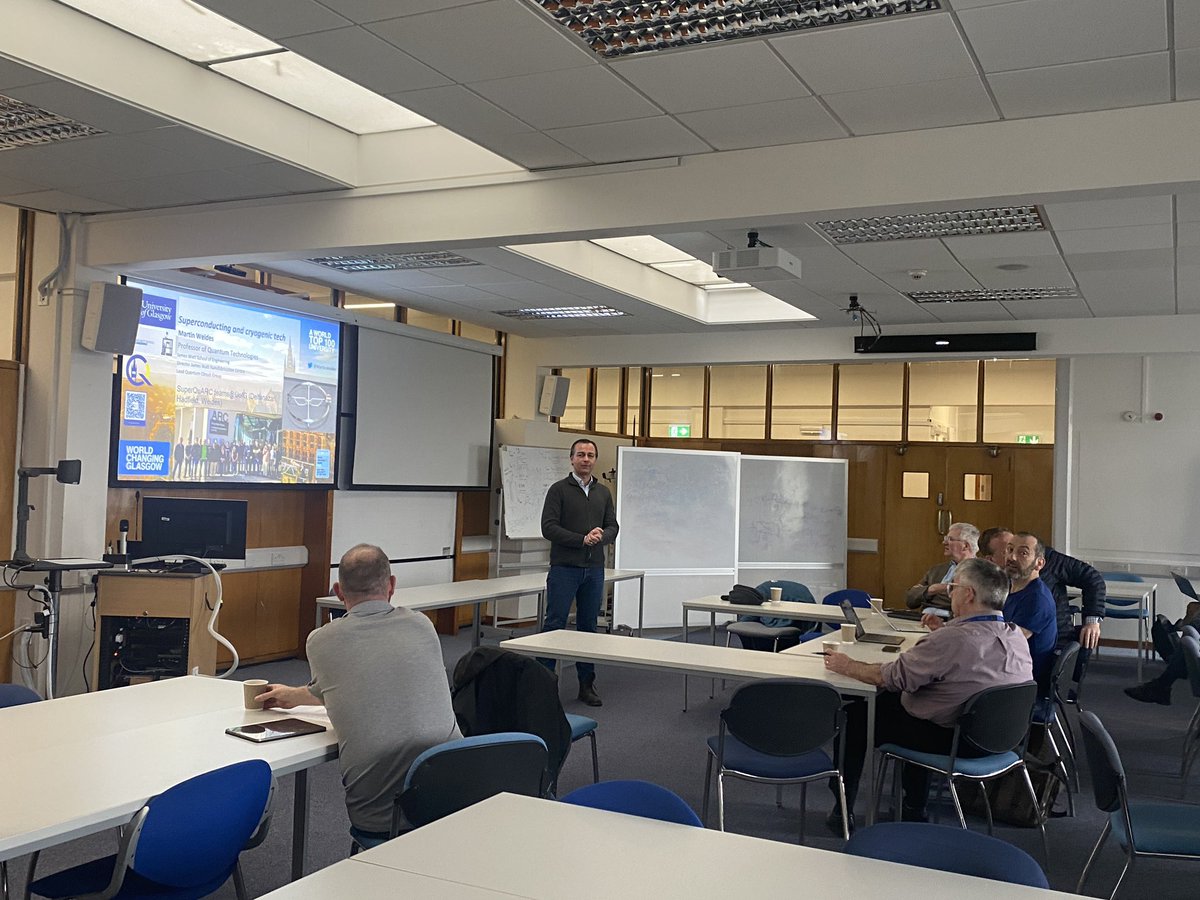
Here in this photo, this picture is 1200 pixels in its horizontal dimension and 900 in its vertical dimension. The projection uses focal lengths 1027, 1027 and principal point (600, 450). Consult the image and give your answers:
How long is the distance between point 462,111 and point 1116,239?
13.2 ft

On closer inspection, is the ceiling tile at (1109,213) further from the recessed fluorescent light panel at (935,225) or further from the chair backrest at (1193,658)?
the chair backrest at (1193,658)

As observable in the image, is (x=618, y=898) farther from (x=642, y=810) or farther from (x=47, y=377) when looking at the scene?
(x=47, y=377)

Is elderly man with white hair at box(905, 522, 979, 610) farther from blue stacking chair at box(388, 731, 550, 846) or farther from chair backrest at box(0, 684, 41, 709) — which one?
chair backrest at box(0, 684, 41, 709)

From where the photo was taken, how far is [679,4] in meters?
3.40

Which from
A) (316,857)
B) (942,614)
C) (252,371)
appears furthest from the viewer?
(252,371)

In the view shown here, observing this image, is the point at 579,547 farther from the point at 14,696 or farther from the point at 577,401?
the point at 577,401

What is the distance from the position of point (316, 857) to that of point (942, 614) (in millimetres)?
3657

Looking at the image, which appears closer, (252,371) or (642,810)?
(642,810)

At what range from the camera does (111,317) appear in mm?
6066

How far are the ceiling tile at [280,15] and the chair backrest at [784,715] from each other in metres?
2.76

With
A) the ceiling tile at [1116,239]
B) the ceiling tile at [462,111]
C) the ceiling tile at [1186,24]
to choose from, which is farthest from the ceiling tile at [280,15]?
the ceiling tile at [1116,239]

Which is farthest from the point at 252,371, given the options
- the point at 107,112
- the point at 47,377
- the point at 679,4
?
the point at 679,4

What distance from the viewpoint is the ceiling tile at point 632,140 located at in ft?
14.4

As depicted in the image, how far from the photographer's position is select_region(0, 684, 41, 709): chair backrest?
3.54 metres
